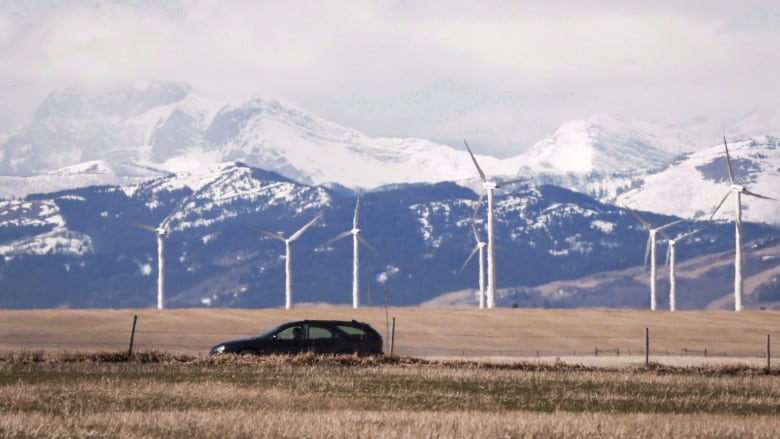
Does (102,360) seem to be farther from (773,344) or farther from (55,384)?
(773,344)

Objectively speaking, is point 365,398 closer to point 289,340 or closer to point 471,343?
point 289,340

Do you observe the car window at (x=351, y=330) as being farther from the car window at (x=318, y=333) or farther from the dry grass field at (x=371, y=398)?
the dry grass field at (x=371, y=398)

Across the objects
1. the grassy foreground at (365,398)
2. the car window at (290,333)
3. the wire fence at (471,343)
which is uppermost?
the car window at (290,333)

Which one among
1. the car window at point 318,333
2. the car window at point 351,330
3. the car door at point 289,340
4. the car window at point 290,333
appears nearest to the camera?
the car door at point 289,340

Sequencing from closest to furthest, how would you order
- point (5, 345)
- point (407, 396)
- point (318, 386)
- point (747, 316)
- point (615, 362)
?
point (407, 396) < point (318, 386) < point (615, 362) < point (5, 345) < point (747, 316)

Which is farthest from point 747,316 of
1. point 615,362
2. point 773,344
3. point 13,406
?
point 13,406

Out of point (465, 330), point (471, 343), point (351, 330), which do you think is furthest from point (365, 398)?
point (465, 330)

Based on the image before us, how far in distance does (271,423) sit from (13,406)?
787 centimetres

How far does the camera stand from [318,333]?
66625mm

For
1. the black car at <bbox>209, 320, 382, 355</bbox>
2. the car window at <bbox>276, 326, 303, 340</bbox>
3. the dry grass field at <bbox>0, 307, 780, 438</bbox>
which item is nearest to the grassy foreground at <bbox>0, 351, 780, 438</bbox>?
the dry grass field at <bbox>0, 307, 780, 438</bbox>

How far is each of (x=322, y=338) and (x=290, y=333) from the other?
1.35m

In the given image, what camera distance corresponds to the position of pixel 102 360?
2527 inches

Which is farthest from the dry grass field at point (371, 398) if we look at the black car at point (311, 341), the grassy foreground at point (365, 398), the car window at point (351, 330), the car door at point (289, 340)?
the car door at point (289, 340)

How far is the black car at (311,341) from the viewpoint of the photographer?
6569cm
